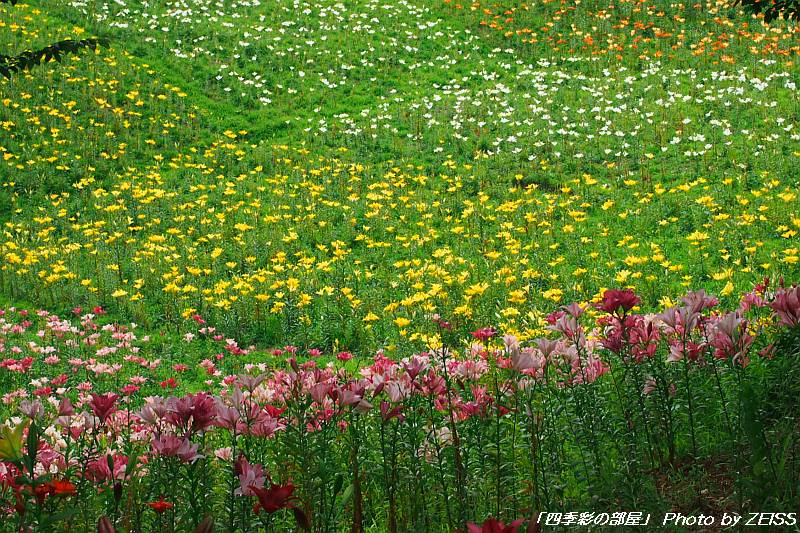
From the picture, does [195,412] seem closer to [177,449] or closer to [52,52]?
[177,449]

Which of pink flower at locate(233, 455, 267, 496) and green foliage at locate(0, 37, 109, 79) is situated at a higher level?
green foliage at locate(0, 37, 109, 79)

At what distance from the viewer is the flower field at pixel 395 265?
2.66 metres

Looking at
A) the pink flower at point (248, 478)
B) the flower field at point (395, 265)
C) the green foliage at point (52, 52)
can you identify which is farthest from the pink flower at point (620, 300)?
the green foliage at point (52, 52)

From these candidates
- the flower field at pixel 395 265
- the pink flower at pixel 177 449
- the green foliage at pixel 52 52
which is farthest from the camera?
the green foliage at pixel 52 52

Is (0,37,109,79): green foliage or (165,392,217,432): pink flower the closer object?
(165,392,217,432): pink flower

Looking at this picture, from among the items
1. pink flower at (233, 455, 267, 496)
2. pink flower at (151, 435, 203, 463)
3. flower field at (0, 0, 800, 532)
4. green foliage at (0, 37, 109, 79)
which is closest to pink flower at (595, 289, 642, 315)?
flower field at (0, 0, 800, 532)

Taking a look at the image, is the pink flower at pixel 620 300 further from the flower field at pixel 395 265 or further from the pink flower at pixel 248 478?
the pink flower at pixel 248 478

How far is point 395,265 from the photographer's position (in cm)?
881

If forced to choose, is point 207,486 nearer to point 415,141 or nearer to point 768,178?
point 768,178

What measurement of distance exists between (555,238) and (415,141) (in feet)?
17.5

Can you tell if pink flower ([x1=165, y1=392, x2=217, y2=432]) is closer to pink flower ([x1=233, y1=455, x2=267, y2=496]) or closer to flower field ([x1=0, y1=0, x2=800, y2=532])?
flower field ([x1=0, y1=0, x2=800, y2=532])

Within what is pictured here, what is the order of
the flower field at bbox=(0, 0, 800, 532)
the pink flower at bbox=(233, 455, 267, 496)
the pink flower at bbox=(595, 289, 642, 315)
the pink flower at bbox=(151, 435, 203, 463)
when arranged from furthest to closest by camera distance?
the flower field at bbox=(0, 0, 800, 532), the pink flower at bbox=(595, 289, 642, 315), the pink flower at bbox=(151, 435, 203, 463), the pink flower at bbox=(233, 455, 267, 496)

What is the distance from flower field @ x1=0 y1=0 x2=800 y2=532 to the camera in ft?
8.74

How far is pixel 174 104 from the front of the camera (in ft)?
51.7
